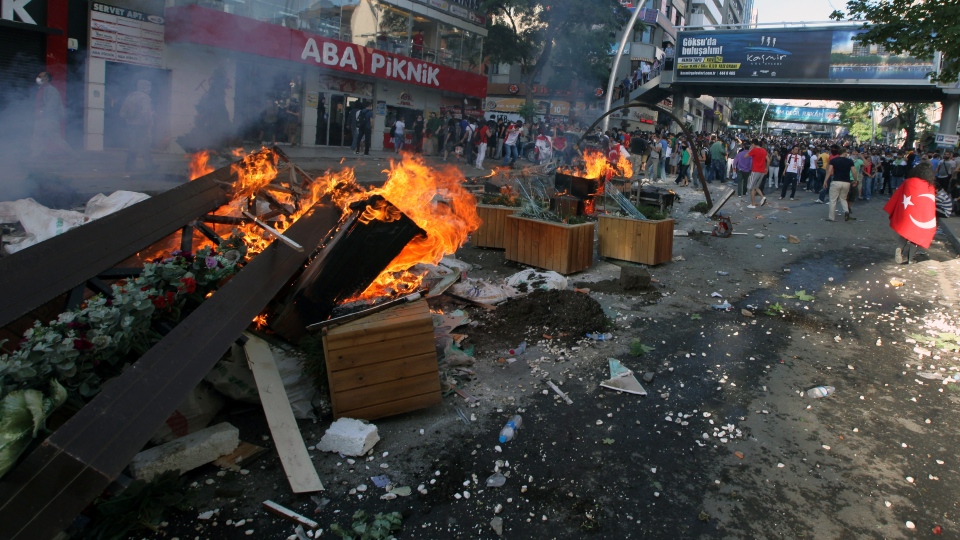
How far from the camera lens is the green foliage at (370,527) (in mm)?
3055

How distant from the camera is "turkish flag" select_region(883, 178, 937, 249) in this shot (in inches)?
384

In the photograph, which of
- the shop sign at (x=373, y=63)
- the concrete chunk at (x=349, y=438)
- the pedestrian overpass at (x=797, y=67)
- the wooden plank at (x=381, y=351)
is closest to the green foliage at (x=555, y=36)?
the shop sign at (x=373, y=63)

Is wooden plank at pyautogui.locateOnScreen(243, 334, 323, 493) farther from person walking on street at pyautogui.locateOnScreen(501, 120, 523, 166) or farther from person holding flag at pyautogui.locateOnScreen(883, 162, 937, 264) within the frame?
person walking on street at pyautogui.locateOnScreen(501, 120, 523, 166)

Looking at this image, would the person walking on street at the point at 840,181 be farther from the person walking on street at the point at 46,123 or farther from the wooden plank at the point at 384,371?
the person walking on street at the point at 46,123

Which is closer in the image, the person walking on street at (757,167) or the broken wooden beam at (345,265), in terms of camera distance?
the broken wooden beam at (345,265)

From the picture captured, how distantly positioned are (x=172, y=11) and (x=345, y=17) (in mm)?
8037

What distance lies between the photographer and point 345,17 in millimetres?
22188

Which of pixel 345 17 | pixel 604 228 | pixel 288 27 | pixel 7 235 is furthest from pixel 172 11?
pixel 604 228

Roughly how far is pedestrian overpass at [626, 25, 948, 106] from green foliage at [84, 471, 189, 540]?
100ft

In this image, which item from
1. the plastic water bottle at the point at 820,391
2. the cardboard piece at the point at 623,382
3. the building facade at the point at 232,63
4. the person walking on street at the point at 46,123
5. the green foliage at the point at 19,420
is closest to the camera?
the green foliage at the point at 19,420

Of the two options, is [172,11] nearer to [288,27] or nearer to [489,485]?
[288,27]

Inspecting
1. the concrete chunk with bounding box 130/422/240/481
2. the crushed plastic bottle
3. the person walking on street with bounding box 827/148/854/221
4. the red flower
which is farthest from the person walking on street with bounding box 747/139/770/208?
the concrete chunk with bounding box 130/422/240/481

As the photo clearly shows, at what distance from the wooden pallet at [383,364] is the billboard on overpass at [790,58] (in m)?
28.0

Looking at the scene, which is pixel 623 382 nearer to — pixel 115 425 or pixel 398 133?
pixel 115 425
